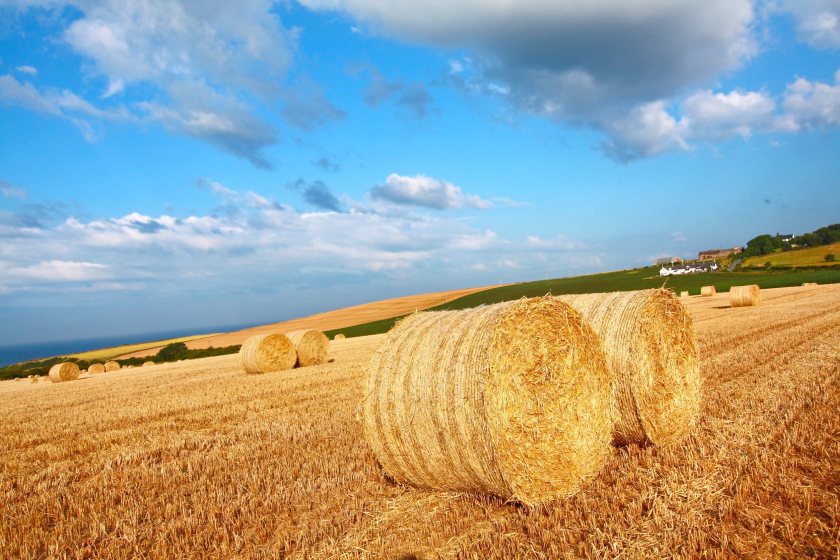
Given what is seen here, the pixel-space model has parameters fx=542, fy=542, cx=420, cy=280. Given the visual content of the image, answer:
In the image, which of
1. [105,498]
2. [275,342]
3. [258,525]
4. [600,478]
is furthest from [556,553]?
[275,342]

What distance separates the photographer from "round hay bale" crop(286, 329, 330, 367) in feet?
59.7

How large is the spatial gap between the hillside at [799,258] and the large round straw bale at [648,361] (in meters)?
56.4

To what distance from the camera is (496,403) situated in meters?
4.79

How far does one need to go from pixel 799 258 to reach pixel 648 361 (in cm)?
6167

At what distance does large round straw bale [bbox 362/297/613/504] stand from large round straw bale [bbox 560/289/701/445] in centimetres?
54

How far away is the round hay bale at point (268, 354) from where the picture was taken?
16.9 m

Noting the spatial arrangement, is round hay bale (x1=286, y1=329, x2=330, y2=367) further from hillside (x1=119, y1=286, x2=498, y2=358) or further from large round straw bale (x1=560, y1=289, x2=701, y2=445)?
hillside (x1=119, y1=286, x2=498, y2=358)

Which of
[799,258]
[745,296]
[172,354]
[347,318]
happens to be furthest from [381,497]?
[799,258]

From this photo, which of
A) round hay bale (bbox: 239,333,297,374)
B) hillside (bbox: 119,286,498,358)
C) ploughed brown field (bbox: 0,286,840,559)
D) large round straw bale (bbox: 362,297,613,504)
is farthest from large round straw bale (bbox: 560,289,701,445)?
hillside (bbox: 119,286,498,358)

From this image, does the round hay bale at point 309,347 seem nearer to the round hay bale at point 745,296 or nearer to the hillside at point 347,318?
the round hay bale at point 745,296

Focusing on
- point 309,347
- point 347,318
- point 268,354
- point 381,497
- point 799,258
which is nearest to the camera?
point 381,497

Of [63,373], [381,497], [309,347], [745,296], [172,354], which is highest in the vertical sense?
[63,373]

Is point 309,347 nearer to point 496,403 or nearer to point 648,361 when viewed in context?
point 648,361

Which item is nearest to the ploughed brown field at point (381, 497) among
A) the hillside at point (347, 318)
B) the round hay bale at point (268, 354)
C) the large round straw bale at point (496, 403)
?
the large round straw bale at point (496, 403)
